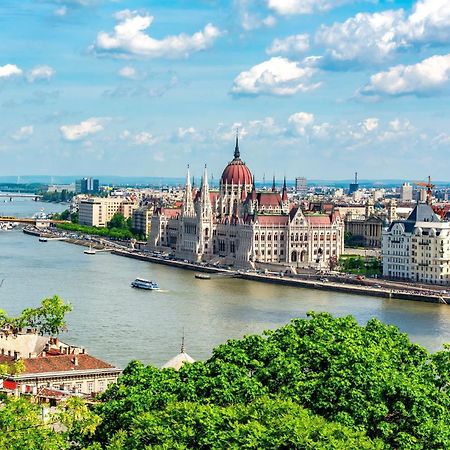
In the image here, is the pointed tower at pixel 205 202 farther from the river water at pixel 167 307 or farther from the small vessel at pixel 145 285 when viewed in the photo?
the small vessel at pixel 145 285

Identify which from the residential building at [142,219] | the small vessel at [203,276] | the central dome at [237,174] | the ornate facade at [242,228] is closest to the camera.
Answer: the small vessel at [203,276]

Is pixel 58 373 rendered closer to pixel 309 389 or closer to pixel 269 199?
pixel 309 389

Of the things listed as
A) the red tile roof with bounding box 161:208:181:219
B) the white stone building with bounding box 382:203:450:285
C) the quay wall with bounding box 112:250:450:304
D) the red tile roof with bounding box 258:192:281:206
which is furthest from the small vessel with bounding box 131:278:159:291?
the red tile roof with bounding box 161:208:181:219

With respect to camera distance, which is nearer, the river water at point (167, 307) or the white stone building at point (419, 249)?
the river water at point (167, 307)

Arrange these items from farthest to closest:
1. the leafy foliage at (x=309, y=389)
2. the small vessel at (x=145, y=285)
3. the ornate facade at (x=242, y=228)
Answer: the ornate facade at (x=242, y=228) < the small vessel at (x=145, y=285) < the leafy foliage at (x=309, y=389)

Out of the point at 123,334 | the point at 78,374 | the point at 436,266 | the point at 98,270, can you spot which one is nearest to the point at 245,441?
the point at 78,374

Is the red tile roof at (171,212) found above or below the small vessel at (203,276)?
above

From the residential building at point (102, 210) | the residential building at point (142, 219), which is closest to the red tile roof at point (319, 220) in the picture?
the residential building at point (142, 219)

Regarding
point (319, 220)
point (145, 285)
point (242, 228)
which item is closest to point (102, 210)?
point (242, 228)

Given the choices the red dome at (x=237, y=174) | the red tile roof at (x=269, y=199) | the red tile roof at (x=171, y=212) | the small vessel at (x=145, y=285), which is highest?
the red dome at (x=237, y=174)
